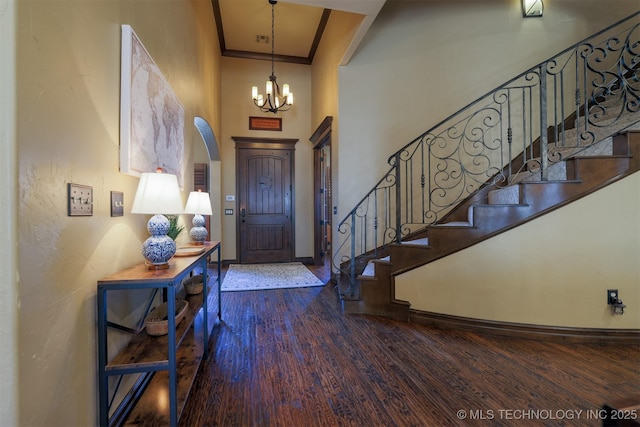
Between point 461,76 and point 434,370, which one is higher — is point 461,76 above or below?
above

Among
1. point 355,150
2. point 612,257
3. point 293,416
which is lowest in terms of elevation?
point 293,416

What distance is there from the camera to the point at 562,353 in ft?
7.14

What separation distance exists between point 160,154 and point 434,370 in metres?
2.55

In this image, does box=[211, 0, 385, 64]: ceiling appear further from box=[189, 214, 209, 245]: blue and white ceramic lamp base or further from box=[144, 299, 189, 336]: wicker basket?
box=[144, 299, 189, 336]: wicker basket

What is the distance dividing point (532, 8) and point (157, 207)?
Result: 17.4 ft

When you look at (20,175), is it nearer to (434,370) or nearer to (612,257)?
(434,370)

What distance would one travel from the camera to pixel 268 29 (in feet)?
16.5

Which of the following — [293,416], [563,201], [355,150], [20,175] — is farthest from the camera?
[355,150]

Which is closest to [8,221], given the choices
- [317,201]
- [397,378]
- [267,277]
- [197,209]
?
[197,209]

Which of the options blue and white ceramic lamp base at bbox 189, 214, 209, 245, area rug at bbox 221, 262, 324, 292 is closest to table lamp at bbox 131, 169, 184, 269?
blue and white ceramic lamp base at bbox 189, 214, 209, 245

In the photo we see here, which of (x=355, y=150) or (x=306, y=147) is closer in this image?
(x=355, y=150)

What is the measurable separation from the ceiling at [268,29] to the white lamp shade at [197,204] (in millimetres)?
2730

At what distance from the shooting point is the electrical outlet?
1116 millimetres

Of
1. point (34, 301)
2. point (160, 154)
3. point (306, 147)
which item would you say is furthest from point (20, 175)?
point (306, 147)
